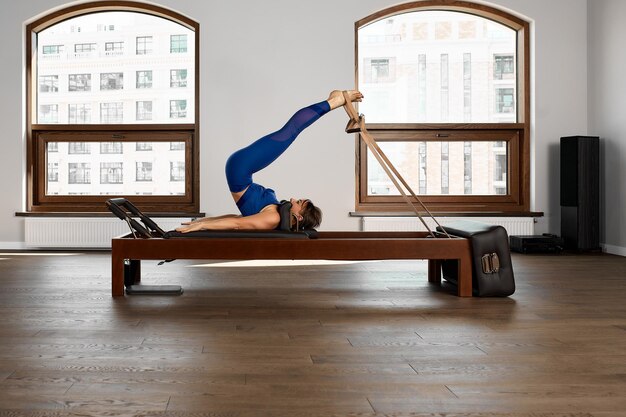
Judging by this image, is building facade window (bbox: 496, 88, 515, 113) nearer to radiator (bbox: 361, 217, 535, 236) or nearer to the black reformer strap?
radiator (bbox: 361, 217, 535, 236)

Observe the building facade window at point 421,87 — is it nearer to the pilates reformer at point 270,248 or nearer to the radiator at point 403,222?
the radiator at point 403,222

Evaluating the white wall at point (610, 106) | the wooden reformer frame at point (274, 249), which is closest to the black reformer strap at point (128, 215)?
the wooden reformer frame at point (274, 249)

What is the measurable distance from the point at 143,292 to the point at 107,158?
3.55 m

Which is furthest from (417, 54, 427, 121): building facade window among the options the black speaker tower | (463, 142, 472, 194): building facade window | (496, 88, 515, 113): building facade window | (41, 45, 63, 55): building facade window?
(41, 45, 63, 55): building facade window

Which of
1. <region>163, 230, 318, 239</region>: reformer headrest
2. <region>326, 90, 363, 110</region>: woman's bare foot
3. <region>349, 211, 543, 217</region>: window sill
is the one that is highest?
<region>326, 90, 363, 110</region>: woman's bare foot

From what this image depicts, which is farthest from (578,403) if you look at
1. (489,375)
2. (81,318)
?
(81,318)

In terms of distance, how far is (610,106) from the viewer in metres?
6.82

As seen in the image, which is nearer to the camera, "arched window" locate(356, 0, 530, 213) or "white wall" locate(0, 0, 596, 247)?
"white wall" locate(0, 0, 596, 247)

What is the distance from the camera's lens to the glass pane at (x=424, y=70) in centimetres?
736

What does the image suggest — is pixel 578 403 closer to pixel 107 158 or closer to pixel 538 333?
pixel 538 333

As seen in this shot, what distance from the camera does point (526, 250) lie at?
6.75 meters

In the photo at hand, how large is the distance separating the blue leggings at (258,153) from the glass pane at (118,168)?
3.07m

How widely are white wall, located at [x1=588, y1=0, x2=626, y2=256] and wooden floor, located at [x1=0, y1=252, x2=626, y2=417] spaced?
86.9 inches

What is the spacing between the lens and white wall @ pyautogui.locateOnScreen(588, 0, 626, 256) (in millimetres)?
6590
